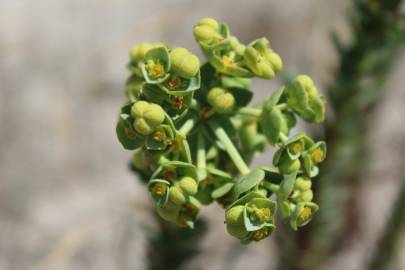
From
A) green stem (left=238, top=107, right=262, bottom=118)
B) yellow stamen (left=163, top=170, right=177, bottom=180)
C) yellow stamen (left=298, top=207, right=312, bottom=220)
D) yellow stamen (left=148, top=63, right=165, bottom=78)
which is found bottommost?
yellow stamen (left=298, top=207, right=312, bottom=220)

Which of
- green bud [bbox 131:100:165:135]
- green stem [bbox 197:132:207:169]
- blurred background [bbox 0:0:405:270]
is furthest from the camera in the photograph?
blurred background [bbox 0:0:405:270]

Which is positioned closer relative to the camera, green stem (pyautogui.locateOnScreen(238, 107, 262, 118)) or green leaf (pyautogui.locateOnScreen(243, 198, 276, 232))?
green leaf (pyautogui.locateOnScreen(243, 198, 276, 232))

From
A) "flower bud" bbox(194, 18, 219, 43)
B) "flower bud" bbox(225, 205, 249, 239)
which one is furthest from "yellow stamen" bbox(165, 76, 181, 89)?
"flower bud" bbox(225, 205, 249, 239)

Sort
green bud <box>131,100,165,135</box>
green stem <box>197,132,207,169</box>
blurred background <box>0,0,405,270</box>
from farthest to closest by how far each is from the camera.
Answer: blurred background <box>0,0,405,270</box> < green stem <box>197,132,207,169</box> < green bud <box>131,100,165,135</box>

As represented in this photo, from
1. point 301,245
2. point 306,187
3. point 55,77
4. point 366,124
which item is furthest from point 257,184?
point 55,77

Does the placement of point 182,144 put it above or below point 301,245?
above

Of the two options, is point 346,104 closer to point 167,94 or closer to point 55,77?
point 167,94

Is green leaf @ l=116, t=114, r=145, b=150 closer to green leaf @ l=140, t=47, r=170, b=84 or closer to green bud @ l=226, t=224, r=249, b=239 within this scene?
green leaf @ l=140, t=47, r=170, b=84

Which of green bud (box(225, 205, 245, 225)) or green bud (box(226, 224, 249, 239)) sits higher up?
green bud (box(225, 205, 245, 225))
